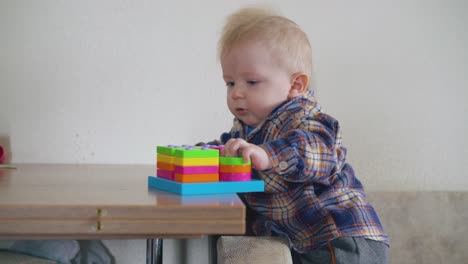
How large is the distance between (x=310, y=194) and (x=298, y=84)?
23 cm

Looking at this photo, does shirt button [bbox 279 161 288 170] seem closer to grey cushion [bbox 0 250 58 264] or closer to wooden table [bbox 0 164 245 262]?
wooden table [bbox 0 164 245 262]

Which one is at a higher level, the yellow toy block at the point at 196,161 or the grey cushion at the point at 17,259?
the yellow toy block at the point at 196,161

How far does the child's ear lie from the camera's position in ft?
4.18

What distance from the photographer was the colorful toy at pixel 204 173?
38.5 inches

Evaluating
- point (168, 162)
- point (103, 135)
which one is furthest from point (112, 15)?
point (168, 162)

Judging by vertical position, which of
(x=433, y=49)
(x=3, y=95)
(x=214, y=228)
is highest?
(x=433, y=49)

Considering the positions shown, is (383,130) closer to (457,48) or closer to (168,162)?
(457,48)

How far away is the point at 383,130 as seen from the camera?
5.71 feet

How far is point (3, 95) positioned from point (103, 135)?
258 mm

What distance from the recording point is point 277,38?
4.11 feet

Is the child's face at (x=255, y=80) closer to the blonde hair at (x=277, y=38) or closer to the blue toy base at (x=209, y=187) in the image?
the blonde hair at (x=277, y=38)

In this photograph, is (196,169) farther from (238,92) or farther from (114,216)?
(238,92)

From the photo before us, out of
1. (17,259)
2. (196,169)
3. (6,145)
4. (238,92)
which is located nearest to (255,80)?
(238,92)

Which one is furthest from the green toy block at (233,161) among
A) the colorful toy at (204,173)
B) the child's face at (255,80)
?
the child's face at (255,80)
